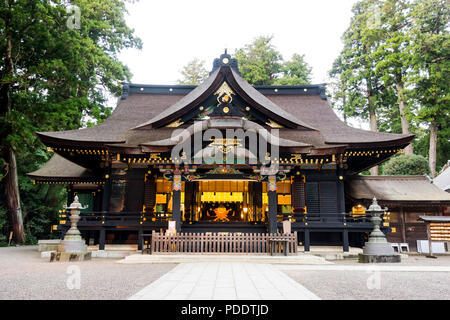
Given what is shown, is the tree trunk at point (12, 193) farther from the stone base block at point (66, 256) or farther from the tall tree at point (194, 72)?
the tall tree at point (194, 72)

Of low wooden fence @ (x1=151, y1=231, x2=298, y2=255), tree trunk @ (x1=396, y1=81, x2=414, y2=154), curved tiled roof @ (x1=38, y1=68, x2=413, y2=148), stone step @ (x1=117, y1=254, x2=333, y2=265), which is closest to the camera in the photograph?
stone step @ (x1=117, y1=254, x2=333, y2=265)

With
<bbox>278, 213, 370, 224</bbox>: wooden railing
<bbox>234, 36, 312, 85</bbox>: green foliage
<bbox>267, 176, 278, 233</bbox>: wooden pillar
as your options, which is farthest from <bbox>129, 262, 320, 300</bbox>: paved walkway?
<bbox>234, 36, 312, 85</bbox>: green foliage

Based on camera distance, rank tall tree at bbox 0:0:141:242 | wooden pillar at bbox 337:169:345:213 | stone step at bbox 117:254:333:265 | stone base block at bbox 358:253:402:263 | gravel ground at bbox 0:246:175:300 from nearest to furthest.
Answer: gravel ground at bbox 0:246:175:300 < stone step at bbox 117:254:333:265 < stone base block at bbox 358:253:402:263 < wooden pillar at bbox 337:169:345:213 < tall tree at bbox 0:0:141:242

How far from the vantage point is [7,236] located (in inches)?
778

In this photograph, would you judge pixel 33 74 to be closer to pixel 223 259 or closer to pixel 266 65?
pixel 223 259

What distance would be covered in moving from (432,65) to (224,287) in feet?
88.6

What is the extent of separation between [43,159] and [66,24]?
984 centimetres

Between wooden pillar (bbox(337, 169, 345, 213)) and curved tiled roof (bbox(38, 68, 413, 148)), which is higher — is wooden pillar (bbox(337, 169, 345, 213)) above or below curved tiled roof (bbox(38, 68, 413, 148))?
below

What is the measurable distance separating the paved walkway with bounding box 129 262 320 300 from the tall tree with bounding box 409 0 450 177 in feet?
78.8

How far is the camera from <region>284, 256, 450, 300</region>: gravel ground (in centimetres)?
A: 545

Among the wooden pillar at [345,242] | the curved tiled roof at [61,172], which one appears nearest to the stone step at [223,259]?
the wooden pillar at [345,242]

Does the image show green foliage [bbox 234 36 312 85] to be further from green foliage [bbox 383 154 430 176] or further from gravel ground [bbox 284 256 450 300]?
gravel ground [bbox 284 256 450 300]

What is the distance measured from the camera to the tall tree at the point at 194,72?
40.6 m

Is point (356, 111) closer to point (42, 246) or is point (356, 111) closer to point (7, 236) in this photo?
point (42, 246)
